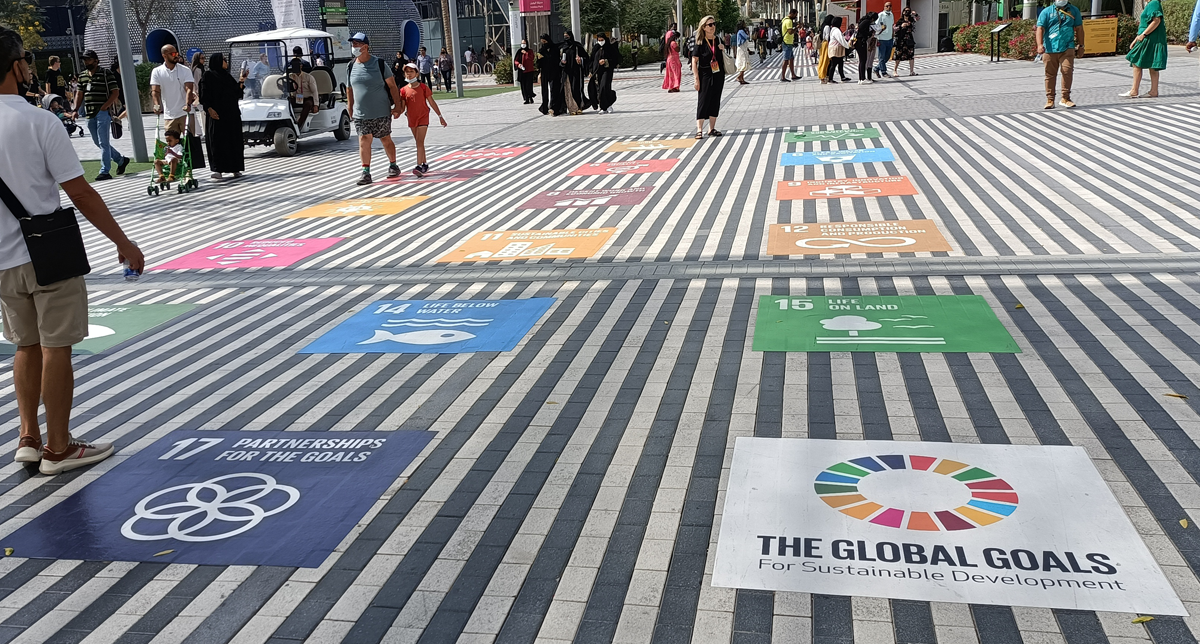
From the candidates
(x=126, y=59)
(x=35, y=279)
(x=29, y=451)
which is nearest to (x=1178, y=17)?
(x=126, y=59)

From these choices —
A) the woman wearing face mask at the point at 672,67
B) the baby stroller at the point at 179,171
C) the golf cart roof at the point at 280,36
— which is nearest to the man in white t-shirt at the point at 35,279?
the baby stroller at the point at 179,171

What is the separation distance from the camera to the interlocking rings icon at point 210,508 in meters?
3.82

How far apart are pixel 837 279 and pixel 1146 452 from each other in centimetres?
310

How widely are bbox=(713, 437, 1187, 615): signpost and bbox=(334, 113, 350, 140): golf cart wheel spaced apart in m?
16.0

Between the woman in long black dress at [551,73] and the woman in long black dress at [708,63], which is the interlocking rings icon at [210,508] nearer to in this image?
the woman in long black dress at [708,63]

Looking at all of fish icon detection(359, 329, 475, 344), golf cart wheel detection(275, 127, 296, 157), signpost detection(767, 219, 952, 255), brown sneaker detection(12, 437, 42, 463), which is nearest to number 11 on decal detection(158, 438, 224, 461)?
brown sneaker detection(12, 437, 42, 463)

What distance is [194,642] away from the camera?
3.10 metres

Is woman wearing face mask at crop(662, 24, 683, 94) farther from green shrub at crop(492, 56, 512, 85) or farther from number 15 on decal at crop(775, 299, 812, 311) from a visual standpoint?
number 15 on decal at crop(775, 299, 812, 311)

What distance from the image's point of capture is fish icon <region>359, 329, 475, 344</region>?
20.0 ft

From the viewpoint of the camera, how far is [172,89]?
12.9 meters

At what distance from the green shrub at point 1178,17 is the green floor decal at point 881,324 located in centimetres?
2626

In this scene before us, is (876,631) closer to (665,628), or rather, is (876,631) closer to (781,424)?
(665,628)

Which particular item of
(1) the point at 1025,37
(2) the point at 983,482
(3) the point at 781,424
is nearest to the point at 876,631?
(2) the point at 983,482

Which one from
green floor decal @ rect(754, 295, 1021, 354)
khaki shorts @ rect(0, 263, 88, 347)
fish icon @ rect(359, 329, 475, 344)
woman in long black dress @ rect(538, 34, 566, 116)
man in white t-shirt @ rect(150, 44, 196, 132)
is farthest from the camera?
woman in long black dress @ rect(538, 34, 566, 116)
